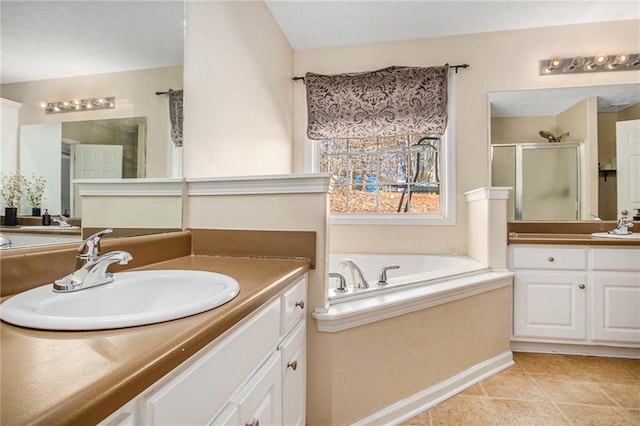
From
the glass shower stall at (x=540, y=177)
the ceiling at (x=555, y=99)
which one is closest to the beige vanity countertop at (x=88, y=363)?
the glass shower stall at (x=540, y=177)

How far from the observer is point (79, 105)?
972 mm

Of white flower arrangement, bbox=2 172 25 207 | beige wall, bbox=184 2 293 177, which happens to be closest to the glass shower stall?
beige wall, bbox=184 2 293 177

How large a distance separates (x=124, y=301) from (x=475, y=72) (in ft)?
9.98

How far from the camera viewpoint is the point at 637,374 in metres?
2.01

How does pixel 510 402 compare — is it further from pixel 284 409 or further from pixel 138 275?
pixel 138 275

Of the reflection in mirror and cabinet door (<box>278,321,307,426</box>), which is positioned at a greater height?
the reflection in mirror

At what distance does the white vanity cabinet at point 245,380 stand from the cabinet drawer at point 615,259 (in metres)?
2.17

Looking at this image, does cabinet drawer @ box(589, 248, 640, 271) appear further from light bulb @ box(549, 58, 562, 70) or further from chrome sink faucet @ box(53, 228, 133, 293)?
chrome sink faucet @ box(53, 228, 133, 293)

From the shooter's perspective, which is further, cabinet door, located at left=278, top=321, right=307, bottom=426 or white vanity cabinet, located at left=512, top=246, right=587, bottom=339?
white vanity cabinet, located at left=512, top=246, right=587, bottom=339

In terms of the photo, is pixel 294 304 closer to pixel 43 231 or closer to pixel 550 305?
pixel 43 231

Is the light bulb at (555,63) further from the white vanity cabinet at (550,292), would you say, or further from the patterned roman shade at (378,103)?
the white vanity cabinet at (550,292)

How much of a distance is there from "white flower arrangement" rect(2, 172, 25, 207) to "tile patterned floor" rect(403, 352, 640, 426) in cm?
173

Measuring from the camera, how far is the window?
2.91 m

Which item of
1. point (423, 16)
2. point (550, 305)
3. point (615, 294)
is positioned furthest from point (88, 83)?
point (615, 294)
